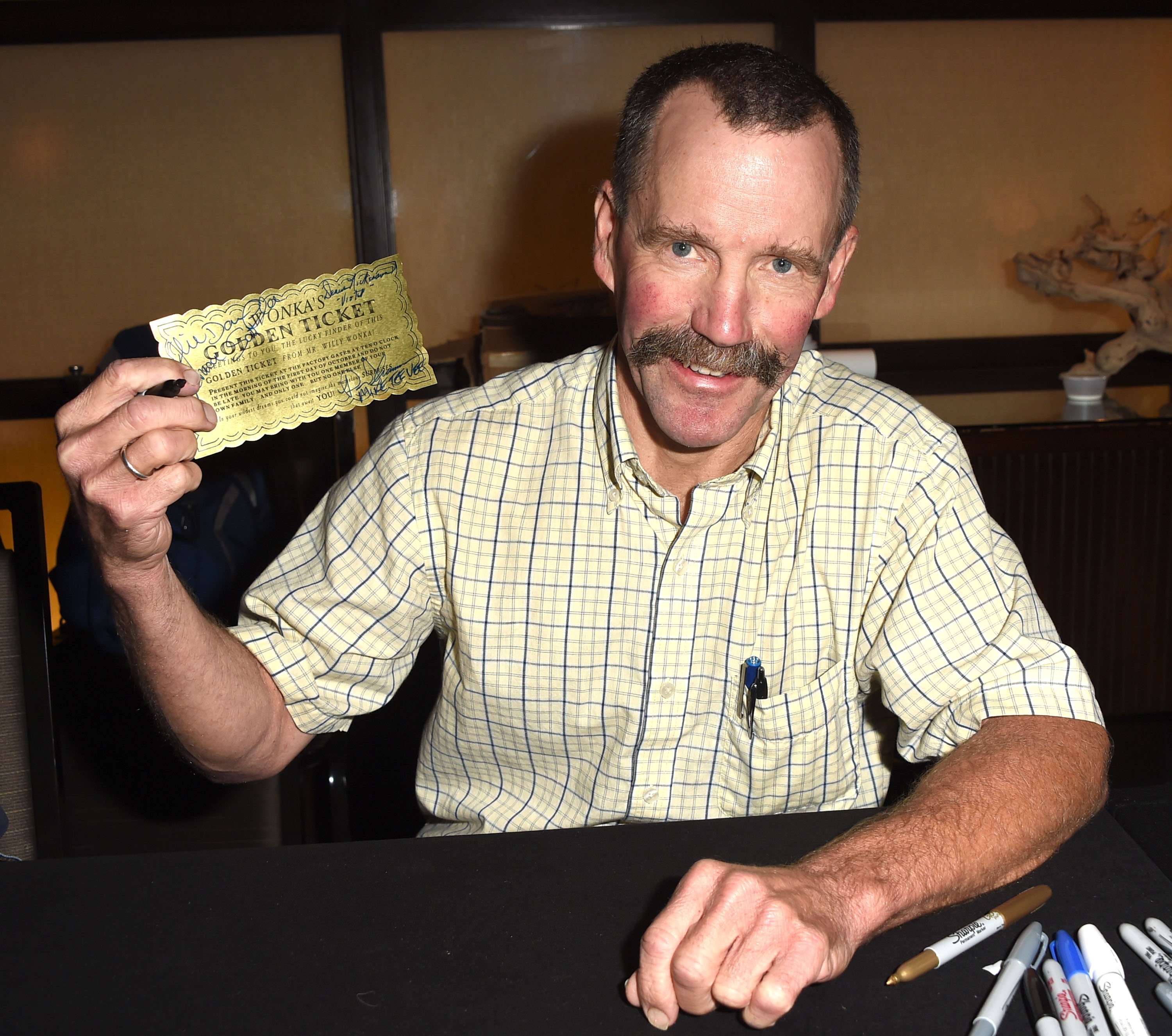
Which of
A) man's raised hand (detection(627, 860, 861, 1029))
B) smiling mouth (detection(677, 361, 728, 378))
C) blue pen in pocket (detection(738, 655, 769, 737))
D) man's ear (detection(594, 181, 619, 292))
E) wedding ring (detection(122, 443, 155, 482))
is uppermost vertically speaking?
man's ear (detection(594, 181, 619, 292))

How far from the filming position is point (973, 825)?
842mm

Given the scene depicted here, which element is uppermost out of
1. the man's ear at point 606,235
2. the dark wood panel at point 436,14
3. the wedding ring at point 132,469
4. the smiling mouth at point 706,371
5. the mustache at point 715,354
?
the dark wood panel at point 436,14

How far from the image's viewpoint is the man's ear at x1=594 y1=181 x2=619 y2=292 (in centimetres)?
120

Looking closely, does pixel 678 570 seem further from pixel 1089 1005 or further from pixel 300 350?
pixel 1089 1005

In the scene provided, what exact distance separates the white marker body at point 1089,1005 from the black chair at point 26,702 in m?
0.99

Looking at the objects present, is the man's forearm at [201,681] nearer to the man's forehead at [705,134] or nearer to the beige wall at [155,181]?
the man's forehead at [705,134]

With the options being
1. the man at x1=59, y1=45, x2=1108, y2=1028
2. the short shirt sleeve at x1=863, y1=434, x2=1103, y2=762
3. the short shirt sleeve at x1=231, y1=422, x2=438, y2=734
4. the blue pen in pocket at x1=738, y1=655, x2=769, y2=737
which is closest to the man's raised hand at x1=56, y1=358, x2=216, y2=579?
the man at x1=59, y1=45, x2=1108, y2=1028

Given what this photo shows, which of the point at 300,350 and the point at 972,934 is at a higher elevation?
the point at 300,350

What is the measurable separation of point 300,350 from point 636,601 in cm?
45

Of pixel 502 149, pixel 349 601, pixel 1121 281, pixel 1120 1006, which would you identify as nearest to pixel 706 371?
pixel 349 601

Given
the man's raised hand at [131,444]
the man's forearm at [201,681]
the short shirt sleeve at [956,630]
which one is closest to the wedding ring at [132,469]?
the man's raised hand at [131,444]

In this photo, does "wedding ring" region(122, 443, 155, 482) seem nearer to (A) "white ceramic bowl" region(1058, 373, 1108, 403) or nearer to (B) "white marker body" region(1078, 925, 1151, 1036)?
(B) "white marker body" region(1078, 925, 1151, 1036)

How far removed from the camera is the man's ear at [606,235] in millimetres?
1200

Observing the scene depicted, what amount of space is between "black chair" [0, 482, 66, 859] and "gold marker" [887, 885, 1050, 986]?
0.89 m
